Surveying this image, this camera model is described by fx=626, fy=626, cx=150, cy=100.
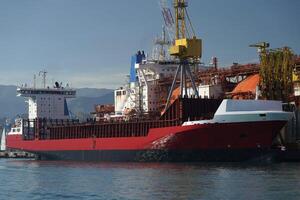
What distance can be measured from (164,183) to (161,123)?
15269 millimetres

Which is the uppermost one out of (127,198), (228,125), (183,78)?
(183,78)

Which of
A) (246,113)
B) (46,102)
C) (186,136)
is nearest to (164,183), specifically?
(186,136)

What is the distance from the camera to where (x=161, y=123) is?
4281cm

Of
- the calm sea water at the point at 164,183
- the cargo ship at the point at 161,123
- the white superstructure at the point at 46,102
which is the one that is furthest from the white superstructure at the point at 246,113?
the white superstructure at the point at 46,102

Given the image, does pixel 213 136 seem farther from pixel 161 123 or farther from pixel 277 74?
pixel 277 74

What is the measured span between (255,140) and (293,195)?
15127 mm

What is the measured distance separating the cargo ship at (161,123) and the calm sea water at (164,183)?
2.86 metres

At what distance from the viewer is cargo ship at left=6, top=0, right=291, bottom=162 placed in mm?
38375

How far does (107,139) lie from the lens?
47.7 metres

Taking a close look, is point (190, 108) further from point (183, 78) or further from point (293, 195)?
point (293, 195)

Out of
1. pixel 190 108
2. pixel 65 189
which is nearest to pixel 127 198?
pixel 65 189

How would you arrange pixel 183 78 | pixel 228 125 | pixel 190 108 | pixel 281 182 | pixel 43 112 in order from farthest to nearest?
pixel 43 112
pixel 183 78
pixel 190 108
pixel 228 125
pixel 281 182

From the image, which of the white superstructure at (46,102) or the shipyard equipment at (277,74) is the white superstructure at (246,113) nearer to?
the shipyard equipment at (277,74)

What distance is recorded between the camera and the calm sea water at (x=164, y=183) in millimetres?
24250
